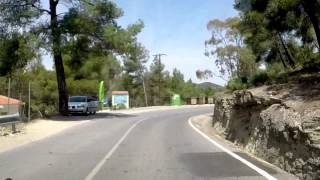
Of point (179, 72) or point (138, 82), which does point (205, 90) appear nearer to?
point (179, 72)

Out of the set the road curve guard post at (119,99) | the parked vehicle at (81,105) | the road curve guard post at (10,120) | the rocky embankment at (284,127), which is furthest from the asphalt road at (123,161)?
the road curve guard post at (119,99)

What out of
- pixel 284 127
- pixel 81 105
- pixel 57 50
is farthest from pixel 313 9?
pixel 81 105

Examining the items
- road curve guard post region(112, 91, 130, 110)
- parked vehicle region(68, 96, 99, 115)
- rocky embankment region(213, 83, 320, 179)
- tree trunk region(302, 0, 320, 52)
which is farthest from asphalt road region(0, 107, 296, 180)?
road curve guard post region(112, 91, 130, 110)

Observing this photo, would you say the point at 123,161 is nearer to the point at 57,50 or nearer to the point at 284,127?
the point at 284,127

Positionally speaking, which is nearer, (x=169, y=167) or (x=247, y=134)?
(x=169, y=167)

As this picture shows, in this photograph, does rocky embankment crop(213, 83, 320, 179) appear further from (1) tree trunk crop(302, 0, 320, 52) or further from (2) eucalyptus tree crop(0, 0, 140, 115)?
(2) eucalyptus tree crop(0, 0, 140, 115)

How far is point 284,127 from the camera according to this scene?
14.1 m

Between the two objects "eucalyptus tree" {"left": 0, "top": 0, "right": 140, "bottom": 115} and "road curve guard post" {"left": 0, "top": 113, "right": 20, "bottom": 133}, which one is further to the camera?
"eucalyptus tree" {"left": 0, "top": 0, "right": 140, "bottom": 115}

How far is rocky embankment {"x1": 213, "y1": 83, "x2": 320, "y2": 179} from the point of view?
11914 mm

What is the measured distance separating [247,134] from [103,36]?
24.6 metres

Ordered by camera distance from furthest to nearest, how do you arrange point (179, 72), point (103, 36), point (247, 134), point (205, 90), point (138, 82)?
point (179, 72), point (205, 90), point (138, 82), point (103, 36), point (247, 134)

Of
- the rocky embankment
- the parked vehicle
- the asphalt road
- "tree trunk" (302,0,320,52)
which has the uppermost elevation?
"tree trunk" (302,0,320,52)

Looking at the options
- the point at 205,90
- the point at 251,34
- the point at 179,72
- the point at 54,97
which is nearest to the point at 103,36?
the point at 251,34

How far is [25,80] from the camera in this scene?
73.4m
